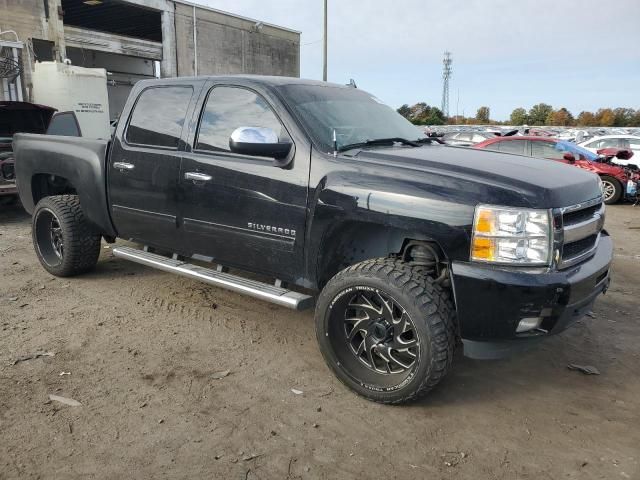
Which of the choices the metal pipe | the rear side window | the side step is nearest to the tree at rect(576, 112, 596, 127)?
the metal pipe

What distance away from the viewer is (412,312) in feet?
9.54

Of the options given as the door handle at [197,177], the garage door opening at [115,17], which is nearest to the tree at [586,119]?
the garage door opening at [115,17]

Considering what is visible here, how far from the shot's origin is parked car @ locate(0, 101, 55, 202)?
26.5 ft

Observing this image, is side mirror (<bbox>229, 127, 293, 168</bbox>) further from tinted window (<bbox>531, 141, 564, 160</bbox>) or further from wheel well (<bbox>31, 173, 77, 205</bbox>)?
tinted window (<bbox>531, 141, 564, 160</bbox>)

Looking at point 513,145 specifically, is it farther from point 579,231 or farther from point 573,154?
point 579,231

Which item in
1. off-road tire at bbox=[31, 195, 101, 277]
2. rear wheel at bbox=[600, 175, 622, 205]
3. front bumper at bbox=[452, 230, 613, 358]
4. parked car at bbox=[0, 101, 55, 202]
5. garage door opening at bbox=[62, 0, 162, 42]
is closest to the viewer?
front bumper at bbox=[452, 230, 613, 358]

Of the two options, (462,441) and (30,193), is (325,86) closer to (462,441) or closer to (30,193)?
(462,441)

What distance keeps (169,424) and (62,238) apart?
300 cm

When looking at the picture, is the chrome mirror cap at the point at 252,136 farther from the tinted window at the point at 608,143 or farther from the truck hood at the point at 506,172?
the tinted window at the point at 608,143

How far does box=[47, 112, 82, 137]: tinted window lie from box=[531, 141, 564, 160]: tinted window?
354 inches

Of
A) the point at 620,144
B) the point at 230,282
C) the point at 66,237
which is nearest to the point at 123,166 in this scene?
the point at 66,237

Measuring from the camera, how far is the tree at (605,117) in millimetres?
56028

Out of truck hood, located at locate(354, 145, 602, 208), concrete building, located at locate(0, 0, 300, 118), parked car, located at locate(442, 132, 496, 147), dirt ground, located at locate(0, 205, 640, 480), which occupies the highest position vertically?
concrete building, located at locate(0, 0, 300, 118)

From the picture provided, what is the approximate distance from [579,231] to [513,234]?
1.85 feet
